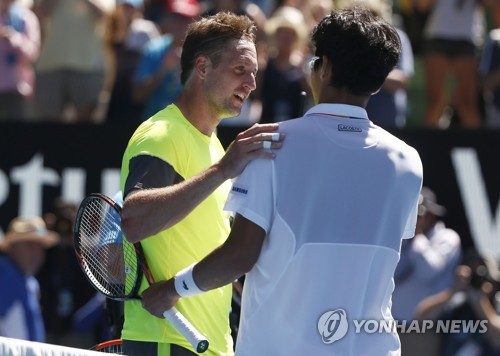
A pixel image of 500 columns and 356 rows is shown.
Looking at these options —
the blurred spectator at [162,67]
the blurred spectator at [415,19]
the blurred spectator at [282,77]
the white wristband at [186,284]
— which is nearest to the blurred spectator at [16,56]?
the blurred spectator at [162,67]

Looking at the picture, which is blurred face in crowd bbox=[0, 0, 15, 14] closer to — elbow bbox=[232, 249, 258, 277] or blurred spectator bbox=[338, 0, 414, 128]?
blurred spectator bbox=[338, 0, 414, 128]

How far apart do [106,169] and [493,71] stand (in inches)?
140

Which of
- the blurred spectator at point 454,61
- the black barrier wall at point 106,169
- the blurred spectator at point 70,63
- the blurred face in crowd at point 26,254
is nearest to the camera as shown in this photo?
the blurred face in crowd at point 26,254

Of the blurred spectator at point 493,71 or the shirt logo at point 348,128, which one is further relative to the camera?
the blurred spectator at point 493,71

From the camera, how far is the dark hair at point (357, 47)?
377 centimetres

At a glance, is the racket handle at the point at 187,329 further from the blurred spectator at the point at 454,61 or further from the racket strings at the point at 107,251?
the blurred spectator at the point at 454,61

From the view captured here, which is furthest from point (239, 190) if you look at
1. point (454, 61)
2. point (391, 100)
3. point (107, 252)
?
point (454, 61)

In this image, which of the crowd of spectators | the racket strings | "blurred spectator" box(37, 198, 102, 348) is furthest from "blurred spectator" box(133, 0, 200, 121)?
the racket strings

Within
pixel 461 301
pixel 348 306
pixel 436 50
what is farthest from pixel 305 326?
pixel 436 50

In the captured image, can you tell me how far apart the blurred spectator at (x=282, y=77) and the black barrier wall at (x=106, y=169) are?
119 centimetres

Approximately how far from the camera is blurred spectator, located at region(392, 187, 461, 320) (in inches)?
374

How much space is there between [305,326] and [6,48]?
24.5ft

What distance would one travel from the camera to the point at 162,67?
1040 cm

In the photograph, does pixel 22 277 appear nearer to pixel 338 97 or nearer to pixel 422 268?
pixel 422 268
